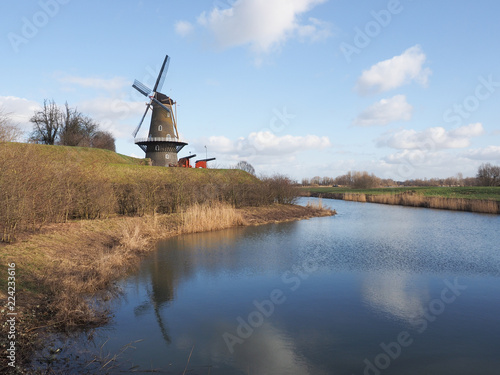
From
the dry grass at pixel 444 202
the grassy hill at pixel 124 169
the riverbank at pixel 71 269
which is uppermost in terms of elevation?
the grassy hill at pixel 124 169

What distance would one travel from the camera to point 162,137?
36.3 metres

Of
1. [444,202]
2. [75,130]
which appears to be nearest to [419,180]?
[444,202]

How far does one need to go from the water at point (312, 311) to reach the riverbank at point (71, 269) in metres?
0.64

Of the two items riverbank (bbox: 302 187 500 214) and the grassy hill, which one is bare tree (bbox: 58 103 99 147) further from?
riverbank (bbox: 302 187 500 214)

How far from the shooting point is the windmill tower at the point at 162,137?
36438 mm

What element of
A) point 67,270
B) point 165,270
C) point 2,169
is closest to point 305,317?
point 165,270

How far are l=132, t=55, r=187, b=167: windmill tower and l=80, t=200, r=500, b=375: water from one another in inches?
965

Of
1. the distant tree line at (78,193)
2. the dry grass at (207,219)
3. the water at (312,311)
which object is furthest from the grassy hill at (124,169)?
the water at (312,311)

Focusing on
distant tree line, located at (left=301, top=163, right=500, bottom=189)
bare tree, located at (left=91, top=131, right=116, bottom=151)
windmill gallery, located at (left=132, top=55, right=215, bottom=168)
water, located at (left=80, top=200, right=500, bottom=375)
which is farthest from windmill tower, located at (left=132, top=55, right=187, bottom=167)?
distant tree line, located at (left=301, top=163, right=500, bottom=189)

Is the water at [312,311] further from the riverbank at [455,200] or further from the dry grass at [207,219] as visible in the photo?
the riverbank at [455,200]

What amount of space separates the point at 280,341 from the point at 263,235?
11.7 m

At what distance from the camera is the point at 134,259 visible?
11.4 metres

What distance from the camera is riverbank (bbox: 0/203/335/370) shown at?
590 cm

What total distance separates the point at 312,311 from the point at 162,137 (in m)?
32.5
